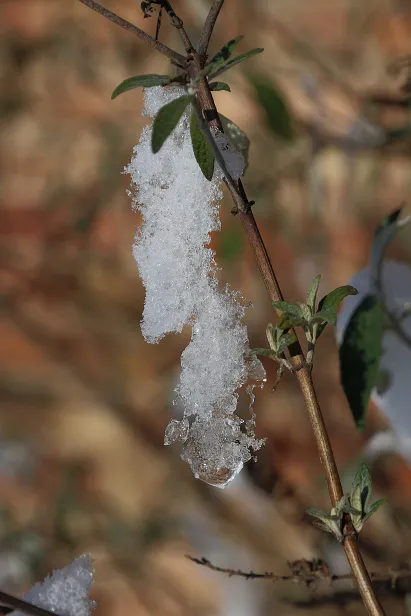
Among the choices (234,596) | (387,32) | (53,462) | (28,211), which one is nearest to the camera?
(234,596)

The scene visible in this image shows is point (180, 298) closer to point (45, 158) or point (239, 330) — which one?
point (239, 330)

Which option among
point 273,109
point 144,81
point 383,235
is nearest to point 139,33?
point 144,81

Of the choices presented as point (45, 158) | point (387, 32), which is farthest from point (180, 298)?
point (45, 158)

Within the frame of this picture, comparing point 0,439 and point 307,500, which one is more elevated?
point 307,500

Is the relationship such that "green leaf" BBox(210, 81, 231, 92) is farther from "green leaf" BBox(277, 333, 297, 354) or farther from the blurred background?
the blurred background

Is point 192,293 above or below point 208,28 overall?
below

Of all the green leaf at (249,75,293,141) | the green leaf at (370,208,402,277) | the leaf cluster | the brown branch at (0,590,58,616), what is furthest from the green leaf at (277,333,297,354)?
the green leaf at (249,75,293,141)

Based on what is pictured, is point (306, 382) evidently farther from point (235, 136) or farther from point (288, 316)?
point (235, 136)
